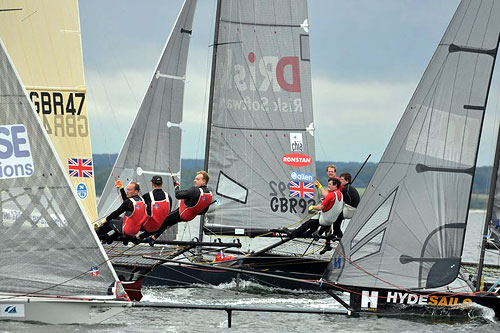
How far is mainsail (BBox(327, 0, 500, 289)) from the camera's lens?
11820 millimetres

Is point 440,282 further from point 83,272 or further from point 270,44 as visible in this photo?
point 270,44

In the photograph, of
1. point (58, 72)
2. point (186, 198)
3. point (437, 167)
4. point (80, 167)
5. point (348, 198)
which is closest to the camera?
point (437, 167)

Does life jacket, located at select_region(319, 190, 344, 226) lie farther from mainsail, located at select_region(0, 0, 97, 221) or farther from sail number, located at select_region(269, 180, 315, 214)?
mainsail, located at select_region(0, 0, 97, 221)

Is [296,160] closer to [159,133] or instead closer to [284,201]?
[284,201]

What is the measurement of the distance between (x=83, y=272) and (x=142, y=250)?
5.12 meters

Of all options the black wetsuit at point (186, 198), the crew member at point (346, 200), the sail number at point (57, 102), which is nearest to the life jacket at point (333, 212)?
the crew member at point (346, 200)

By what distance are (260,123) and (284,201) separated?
1430mm

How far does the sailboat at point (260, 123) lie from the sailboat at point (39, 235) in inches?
244

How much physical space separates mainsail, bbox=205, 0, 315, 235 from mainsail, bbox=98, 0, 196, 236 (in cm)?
102

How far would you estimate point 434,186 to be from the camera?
1189cm

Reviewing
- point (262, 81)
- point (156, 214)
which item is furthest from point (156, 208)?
point (262, 81)

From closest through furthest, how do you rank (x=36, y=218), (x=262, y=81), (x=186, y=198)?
(x=36, y=218) → (x=186, y=198) → (x=262, y=81)

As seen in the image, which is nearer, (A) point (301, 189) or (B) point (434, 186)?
(B) point (434, 186)

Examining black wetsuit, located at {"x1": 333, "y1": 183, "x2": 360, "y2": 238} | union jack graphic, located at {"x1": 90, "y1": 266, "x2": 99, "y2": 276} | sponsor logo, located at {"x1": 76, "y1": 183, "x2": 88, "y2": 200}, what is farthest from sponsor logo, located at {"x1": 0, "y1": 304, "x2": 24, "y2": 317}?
sponsor logo, located at {"x1": 76, "y1": 183, "x2": 88, "y2": 200}
